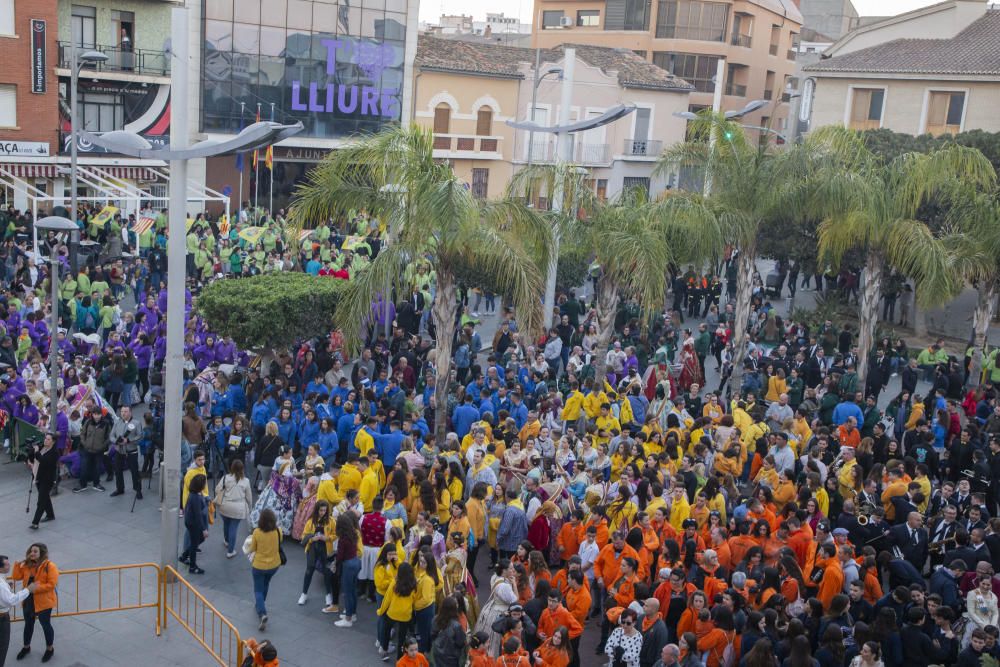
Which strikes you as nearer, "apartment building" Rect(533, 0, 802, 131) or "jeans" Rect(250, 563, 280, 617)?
"jeans" Rect(250, 563, 280, 617)

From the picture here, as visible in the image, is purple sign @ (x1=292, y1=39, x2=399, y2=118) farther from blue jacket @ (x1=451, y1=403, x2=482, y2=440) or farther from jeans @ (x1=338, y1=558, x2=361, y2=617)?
jeans @ (x1=338, y1=558, x2=361, y2=617)

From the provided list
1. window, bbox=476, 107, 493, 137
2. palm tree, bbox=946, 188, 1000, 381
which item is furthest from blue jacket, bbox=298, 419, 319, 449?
window, bbox=476, 107, 493, 137

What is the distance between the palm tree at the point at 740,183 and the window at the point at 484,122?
24.9 meters

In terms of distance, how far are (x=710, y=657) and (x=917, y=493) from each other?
4.84 metres

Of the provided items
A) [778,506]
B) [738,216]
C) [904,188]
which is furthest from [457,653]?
[904,188]

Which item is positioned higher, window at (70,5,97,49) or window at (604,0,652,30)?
window at (604,0,652,30)

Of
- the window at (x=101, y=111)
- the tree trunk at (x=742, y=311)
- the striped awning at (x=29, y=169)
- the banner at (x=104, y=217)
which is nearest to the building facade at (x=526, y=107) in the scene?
the window at (x=101, y=111)

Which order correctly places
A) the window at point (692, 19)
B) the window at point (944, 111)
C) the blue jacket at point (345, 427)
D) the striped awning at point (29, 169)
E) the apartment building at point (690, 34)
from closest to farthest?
the blue jacket at point (345, 427) → the striped awning at point (29, 169) → the window at point (944, 111) → the window at point (692, 19) → the apartment building at point (690, 34)

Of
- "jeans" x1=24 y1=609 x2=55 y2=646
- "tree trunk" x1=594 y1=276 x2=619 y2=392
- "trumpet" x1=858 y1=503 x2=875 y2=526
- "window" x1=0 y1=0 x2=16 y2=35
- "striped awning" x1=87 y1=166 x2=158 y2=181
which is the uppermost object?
"window" x1=0 y1=0 x2=16 y2=35

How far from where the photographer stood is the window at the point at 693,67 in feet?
182

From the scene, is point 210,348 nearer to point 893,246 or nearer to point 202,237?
point 202,237

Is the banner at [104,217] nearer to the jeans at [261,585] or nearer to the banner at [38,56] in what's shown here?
the banner at [38,56]

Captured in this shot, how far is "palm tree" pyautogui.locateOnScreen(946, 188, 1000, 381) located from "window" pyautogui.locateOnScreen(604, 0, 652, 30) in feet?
118

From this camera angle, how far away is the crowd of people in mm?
9852
